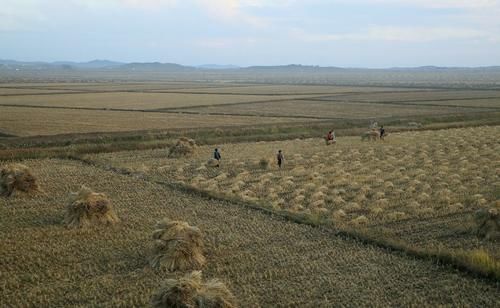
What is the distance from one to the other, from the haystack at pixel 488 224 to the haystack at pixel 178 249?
7778 millimetres

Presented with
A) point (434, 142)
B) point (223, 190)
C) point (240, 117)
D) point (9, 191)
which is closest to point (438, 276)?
point (223, 190)

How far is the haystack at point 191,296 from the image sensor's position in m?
10.4

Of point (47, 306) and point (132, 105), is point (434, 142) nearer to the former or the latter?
point (47, 306)

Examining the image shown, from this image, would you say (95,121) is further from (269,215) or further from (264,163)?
(269,215)

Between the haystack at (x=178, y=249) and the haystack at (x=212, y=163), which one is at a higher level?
the haystack at (x=178, y=249)

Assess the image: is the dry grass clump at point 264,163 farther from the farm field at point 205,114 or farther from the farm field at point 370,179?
the farm field at point 205,114

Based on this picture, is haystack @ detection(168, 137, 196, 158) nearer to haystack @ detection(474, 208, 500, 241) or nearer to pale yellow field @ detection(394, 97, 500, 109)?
haystack @ detection(474, 208, 500, 241)

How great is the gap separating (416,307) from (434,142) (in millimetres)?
25566

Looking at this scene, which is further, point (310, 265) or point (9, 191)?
point (9, 191)

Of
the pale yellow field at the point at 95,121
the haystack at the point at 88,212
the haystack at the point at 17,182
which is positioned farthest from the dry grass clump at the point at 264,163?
the pale yellow field at the point at 95,121

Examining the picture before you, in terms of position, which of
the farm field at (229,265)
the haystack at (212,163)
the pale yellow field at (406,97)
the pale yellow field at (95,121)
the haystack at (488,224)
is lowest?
the pale yellow field at (406,97)

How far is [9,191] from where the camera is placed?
20.8 metres

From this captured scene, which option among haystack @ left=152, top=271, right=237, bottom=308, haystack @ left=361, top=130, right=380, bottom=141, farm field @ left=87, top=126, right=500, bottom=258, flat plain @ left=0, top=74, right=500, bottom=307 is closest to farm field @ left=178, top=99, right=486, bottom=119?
flat plain @ left=0, top=74, right=500, bottom=307

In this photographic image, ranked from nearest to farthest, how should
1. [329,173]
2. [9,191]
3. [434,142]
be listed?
[9,191], [329,173], [434,142]
